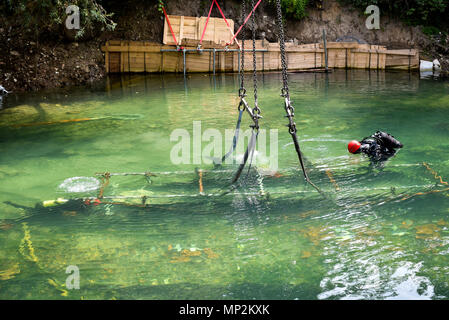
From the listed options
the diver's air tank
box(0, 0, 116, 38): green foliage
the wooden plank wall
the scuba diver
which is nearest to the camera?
the scuba diver

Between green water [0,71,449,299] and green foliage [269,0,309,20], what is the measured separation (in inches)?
410

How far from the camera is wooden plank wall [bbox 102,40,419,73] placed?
18.6m

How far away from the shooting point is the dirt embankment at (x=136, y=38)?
16.4 metres

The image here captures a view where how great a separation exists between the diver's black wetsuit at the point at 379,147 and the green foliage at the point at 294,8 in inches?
513

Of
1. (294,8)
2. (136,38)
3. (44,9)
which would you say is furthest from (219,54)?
(44,9)

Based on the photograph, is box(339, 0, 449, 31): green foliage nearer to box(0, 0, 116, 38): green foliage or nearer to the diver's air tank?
box(0, 0, 116, 38): green foliage

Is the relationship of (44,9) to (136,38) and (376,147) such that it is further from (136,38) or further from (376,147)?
(376,147)

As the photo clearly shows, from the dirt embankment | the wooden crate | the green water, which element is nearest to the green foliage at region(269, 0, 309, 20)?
the dirt embankment

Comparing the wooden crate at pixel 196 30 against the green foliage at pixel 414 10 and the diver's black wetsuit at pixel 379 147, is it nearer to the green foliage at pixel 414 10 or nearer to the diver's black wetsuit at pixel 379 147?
the green foliage at pixel 414 10

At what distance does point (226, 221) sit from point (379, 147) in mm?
3445

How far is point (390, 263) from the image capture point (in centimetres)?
522

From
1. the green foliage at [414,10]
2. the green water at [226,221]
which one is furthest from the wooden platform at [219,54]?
the green water at [226,221]
